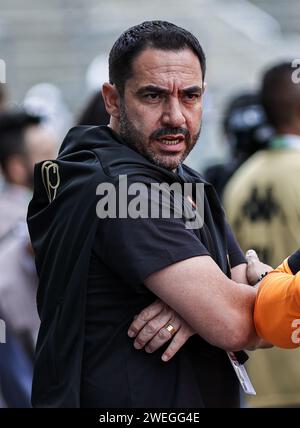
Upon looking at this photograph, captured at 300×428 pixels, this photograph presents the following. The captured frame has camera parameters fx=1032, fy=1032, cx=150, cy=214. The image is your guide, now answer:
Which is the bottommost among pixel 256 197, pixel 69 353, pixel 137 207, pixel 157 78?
pixel 256 197

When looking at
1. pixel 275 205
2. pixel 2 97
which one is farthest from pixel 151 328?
pixel 2 97

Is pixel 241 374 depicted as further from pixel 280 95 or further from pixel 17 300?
pixel 280 95

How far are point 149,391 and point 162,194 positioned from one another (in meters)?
0.60

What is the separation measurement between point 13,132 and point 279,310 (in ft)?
11.6

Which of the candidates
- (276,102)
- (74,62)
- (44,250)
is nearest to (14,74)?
(74,62)

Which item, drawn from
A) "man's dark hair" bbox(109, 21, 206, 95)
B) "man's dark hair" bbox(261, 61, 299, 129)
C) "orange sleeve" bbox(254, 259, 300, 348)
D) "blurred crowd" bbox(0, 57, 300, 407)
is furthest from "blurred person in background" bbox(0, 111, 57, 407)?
"orange sleeve" bbox(254, 259, 300, 348)

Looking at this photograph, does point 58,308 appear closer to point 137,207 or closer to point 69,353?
point 69,353

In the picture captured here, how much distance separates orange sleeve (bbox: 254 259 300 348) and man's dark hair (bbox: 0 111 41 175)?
10.6 ft

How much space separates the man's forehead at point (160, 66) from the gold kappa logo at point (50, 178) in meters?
0.38

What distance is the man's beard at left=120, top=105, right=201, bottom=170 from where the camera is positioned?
125 inches

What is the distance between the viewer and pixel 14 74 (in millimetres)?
15375

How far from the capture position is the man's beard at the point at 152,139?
3.19 metres

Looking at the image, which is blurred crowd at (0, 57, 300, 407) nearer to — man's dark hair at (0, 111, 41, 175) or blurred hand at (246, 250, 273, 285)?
man's dark hair at (0, 111, 41, 175)

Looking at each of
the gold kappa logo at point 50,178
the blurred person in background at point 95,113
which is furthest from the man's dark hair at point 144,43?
the blurred person in background at point 95,113
